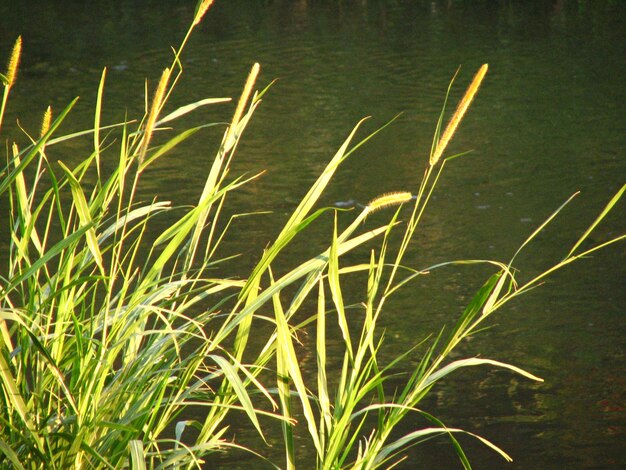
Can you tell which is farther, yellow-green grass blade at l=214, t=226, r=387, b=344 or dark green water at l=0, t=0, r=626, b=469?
dark green water at l=0, t=0, r=626, b=469

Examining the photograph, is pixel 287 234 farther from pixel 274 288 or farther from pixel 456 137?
pixel 456 137

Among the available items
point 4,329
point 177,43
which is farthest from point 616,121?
point 4,329

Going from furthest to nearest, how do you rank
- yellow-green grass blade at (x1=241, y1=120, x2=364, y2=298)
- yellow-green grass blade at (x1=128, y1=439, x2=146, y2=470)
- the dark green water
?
the dark green water → yellow-green grass blade at (x1=241, y1=120, x2=364, y2=298) → yellow-green grass blade at (x1=128, y1=439, x2=146, y2=470)

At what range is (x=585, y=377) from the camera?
3057 mm

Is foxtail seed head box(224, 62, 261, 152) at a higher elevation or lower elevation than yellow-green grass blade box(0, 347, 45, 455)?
higher

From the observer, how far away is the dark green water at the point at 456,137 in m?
2.98

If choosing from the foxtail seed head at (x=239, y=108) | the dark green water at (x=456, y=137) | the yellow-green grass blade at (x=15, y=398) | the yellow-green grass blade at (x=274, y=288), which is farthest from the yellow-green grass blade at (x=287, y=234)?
the dark green water at (x=456, y=137)

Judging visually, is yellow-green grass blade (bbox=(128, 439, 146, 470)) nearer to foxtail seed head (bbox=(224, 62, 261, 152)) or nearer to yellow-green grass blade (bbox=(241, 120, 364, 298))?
yellow-green grass blade (bbox=(241, 120, 364, 298))

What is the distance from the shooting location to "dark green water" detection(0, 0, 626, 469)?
9.78 ft

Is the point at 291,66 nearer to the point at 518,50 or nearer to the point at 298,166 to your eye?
the point at 518,50

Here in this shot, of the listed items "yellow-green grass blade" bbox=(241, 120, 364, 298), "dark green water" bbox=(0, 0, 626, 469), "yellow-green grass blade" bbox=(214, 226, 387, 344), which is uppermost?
"yellow-green grass blade" bbox=(241, 120, 364, 298)

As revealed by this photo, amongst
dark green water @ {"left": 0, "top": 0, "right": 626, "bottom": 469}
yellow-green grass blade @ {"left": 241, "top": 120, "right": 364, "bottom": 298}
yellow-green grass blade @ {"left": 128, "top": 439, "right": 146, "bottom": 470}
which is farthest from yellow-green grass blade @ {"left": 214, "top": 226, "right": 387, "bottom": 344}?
dark green water @ {"left": 0, "top": 0, "right": 626, "bottom": 469}

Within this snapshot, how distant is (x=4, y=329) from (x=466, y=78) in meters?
6.85

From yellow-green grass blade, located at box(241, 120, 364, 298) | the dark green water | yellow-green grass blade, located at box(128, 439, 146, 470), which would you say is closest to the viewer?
yellow-green grass blade, located at box(128, 439, 146, 470)
